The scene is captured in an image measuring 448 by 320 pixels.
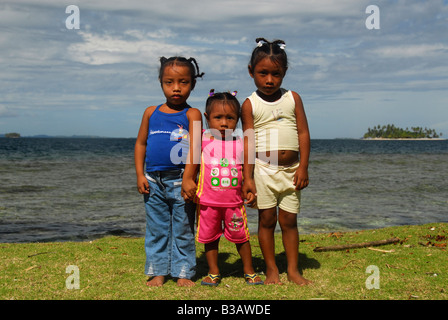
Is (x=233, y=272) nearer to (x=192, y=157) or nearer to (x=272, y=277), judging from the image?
(x=272, y=277)

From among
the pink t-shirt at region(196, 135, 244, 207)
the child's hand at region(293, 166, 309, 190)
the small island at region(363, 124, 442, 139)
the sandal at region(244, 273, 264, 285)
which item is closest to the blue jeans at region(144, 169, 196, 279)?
the pink t-shirt at region(196, 135, 244, 207)

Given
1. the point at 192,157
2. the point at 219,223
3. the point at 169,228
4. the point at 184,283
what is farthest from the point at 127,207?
the point at 192,157

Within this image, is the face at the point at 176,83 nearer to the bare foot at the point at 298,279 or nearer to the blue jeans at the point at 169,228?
the blue jeans at the point at 169,228

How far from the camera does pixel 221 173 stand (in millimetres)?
4012

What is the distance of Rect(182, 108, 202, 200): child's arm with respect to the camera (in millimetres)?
3967

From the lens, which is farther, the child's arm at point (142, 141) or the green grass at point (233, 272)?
the child's arm at point (142, 141)

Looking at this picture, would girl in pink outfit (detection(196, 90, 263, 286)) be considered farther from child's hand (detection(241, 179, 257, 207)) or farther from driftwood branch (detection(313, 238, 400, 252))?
driftwood branch (detection(313, 238, 400, 252))

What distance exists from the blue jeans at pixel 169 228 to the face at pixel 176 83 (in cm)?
74

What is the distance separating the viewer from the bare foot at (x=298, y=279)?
13.3 feet

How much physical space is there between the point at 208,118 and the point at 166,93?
487mm

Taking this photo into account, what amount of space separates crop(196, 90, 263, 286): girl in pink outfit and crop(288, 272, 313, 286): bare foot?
319 mm

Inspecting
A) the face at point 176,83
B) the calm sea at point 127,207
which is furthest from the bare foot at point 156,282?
the calm sea at point 127,207
